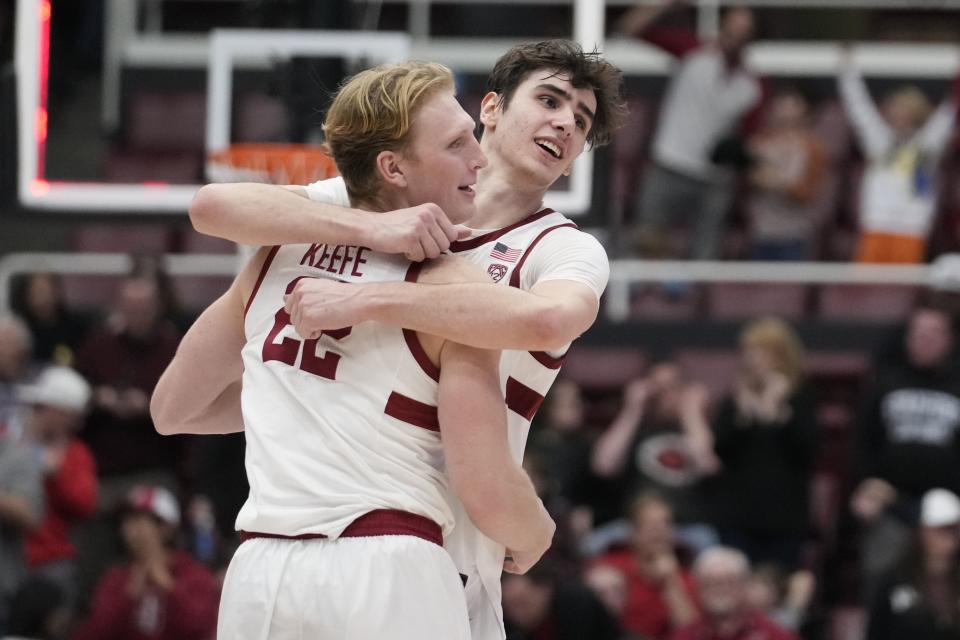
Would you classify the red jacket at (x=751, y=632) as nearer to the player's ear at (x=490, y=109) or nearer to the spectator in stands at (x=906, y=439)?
the spectator in stands at (x=906, y=439)

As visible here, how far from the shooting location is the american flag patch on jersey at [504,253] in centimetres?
421

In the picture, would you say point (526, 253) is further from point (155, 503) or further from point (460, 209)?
point (155, 503)

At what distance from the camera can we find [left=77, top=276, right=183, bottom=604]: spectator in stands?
32.9ft

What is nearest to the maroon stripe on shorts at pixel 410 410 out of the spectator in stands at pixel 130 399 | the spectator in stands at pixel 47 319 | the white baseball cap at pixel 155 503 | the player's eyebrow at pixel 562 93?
the player's eyebrow at pixel 562 93

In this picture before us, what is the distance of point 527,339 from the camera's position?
3.79 metres

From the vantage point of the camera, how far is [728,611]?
30.0 feet

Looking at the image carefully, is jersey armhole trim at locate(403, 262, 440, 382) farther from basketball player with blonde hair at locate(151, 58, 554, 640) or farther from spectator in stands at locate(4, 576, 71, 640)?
spectator in stands at locate(4, 576, 71, 640)

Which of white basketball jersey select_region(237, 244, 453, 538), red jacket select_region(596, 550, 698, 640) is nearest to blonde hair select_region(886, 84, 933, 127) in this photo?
red jacket select_region(596, 550, 698, 640)

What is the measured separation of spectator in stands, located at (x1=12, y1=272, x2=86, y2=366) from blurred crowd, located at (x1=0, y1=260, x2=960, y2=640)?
0.7 inches

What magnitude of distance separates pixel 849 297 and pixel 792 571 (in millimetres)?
3286

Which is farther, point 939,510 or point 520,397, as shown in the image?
point 939,510

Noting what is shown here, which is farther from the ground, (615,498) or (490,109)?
(490,109)

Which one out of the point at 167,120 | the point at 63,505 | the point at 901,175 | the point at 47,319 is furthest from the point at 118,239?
the point at 901,175

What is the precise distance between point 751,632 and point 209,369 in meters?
5.41
